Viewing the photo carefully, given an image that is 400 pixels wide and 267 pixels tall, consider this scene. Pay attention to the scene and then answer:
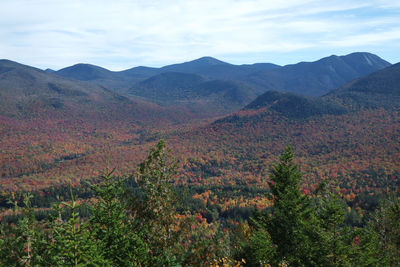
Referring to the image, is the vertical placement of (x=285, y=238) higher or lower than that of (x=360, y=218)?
higher

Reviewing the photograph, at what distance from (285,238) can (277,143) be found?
17294 centimetres

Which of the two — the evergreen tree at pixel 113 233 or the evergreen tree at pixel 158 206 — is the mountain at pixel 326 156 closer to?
the evergreen tree at pixel 158 206

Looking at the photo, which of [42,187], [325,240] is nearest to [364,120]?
[42,187]

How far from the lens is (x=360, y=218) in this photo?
7675 centimetres

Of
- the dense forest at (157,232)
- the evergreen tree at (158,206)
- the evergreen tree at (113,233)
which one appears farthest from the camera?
the evergreen tree at (158,206)

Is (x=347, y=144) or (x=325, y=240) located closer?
(x=325, y=240)

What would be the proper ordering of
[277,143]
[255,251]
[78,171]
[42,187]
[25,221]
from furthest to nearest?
[277,143] < [78,171] < [42,187] < [255,251] < [25,221]

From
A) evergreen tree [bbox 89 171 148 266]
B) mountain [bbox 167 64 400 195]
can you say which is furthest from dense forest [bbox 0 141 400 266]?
mountain [bbox 167 64 400 195]

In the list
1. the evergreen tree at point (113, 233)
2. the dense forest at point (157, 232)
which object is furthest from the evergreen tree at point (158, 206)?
the evergreen tree at point (113, 233)

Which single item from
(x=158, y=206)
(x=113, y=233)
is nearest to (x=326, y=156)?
(x=158, y=206)

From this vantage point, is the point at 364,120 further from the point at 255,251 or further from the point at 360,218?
the point at 255,251

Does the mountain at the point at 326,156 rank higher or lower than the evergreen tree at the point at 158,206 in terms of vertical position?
lower

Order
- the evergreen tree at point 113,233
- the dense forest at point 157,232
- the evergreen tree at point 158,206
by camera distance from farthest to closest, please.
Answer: the evergreen tree at point 158,206 → the evergreen tree at point 113,233 → the dense forest at point 157,232

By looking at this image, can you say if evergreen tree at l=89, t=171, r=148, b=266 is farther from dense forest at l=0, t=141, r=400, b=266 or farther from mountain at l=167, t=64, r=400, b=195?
mountain at l=167, t=64, r=400, b=195
